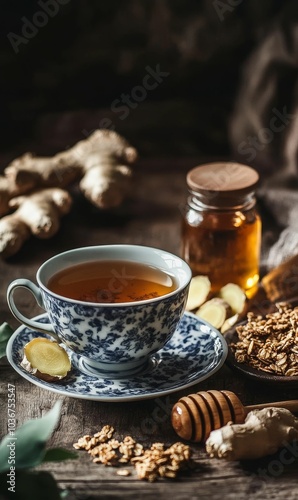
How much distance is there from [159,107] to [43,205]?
627 mm

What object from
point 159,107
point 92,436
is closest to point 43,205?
point 159,107

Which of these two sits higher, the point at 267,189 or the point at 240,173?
the point at 240,173

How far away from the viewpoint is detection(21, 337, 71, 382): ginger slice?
1.02m

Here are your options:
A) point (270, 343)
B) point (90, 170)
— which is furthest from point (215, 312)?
point (90, 170)

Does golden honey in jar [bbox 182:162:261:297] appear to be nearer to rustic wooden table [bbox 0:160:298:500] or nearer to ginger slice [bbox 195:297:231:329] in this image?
ginger slice [bbox 195:297:231:329]

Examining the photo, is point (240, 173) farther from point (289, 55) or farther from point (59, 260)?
point (289, 55)

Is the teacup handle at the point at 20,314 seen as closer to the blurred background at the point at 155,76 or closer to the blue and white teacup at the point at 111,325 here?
the blue and white teacup at the point at 111,325

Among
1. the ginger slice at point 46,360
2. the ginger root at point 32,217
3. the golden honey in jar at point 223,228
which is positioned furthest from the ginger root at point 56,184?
the ginger slice at point 46,360

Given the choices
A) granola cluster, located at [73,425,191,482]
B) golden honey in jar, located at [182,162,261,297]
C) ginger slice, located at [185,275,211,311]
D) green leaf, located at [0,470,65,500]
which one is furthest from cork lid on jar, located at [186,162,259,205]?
green leaf, located at [0,470,65,500]

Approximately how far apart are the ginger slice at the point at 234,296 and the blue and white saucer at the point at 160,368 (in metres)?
0.13

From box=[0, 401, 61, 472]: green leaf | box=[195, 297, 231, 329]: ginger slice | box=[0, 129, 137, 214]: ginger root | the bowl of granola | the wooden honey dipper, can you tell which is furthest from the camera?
box=[0, 129, 137, 214]: ginger root

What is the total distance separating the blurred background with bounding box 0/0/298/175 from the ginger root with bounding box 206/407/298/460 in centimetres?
106

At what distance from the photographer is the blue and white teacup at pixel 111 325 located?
0.98 m

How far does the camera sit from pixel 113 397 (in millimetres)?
969
